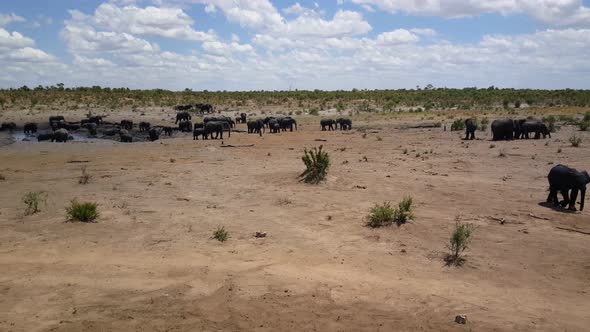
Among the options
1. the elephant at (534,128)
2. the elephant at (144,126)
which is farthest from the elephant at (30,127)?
the elephant at (534,128)

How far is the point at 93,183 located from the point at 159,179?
1.90m

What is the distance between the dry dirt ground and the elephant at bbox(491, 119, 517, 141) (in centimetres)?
819

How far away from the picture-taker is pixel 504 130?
2564 cm

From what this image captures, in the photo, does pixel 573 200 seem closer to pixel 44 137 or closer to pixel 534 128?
pixel 534 128

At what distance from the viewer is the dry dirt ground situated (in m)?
7.18

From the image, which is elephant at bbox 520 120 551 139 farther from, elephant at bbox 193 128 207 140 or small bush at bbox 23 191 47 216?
small bush at bbox 23 191 47 216

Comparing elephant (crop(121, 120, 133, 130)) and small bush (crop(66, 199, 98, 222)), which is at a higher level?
elephant (crop(121, 120, 133, 130))

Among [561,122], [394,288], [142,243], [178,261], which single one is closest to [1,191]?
[142,243]

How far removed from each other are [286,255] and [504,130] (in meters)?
19.5

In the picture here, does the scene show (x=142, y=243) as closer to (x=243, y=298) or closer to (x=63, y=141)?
(x=243, y=298)

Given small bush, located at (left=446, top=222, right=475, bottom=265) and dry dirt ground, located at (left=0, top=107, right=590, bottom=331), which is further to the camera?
small bush, located at (left=446, top=222, right=475, bottom=265)

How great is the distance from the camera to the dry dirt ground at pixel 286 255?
718 cm

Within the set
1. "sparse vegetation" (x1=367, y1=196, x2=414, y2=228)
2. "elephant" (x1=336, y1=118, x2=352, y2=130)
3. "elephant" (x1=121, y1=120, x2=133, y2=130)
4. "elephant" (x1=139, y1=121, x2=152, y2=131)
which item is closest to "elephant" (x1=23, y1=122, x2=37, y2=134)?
"elephant" (x1=121, y1=120, x2=133, y2=130)

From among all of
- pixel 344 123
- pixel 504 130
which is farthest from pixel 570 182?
pixel 344 123
